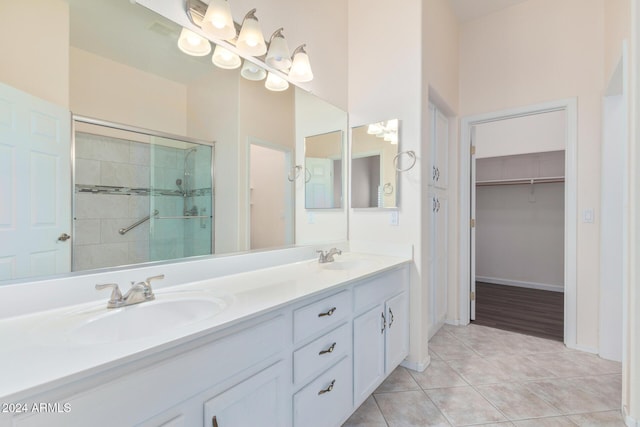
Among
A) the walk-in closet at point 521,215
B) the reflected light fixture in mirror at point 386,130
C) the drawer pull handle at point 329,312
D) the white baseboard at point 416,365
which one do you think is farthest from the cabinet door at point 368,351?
the walk-in closet at point 521,215

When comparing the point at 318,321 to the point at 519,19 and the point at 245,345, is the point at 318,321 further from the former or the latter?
the point at 519,19

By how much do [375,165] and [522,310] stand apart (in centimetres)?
261

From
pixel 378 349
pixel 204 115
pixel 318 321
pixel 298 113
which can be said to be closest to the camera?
pixel 318 321

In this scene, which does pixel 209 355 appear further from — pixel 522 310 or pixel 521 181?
pixel 521 181

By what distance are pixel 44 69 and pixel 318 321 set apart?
1.34 meters

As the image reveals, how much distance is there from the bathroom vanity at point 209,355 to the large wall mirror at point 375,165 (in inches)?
30.3

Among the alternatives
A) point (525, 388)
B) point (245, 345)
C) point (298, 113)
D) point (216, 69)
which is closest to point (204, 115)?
point (216, 69)

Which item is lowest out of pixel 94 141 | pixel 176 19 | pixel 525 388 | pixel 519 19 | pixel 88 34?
pixel 525 388

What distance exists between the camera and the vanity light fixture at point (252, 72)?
168 cm

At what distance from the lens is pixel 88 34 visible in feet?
3.57

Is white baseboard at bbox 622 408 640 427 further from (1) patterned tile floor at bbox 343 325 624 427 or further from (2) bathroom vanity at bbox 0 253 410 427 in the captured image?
(2) bathroom vanity at bbox 0 253 410 427

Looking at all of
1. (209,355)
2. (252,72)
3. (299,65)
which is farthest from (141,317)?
(299,65)

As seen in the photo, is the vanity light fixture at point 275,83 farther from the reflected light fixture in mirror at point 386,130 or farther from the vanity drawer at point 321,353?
the vanity drawer at point 321,353

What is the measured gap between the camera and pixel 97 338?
888 millimetres
